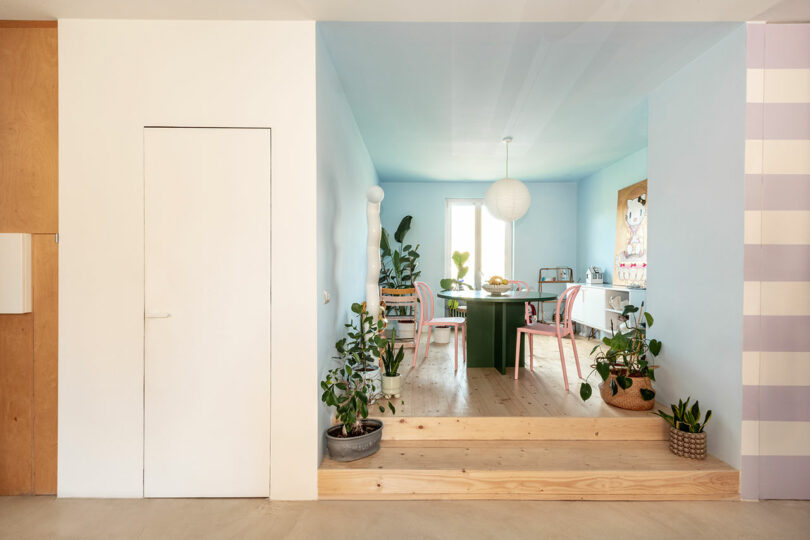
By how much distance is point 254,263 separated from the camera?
7.51 feet

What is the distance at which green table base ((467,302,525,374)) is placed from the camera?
409 cm

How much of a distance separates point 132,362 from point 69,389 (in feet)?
1.18

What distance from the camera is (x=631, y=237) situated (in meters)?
5.01

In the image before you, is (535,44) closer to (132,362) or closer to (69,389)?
(132,362)

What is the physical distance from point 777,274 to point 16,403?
13.6ft

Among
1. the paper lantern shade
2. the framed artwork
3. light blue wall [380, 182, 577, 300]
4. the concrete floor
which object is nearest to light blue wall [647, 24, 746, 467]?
the concrete floor

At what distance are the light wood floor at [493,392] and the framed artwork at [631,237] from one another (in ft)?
3.92

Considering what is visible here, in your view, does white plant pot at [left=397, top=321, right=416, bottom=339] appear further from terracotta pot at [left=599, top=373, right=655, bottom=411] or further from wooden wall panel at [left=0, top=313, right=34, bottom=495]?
wooden wall panel at [left=0, top=313, right=34, bottom=495]

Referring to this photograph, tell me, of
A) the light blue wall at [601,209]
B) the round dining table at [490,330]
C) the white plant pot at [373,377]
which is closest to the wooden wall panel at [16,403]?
the white plant pot at [373,377]

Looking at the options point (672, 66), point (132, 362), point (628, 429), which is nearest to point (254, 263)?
point (132, 362)

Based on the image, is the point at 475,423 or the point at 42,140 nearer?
the point at 42,140

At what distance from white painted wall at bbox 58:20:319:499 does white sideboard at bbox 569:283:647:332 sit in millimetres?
3358

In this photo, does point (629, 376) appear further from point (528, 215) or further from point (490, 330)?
point (528, 215)

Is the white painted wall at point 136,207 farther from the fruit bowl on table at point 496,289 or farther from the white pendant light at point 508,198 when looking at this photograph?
the white pendant light at point 508,198
